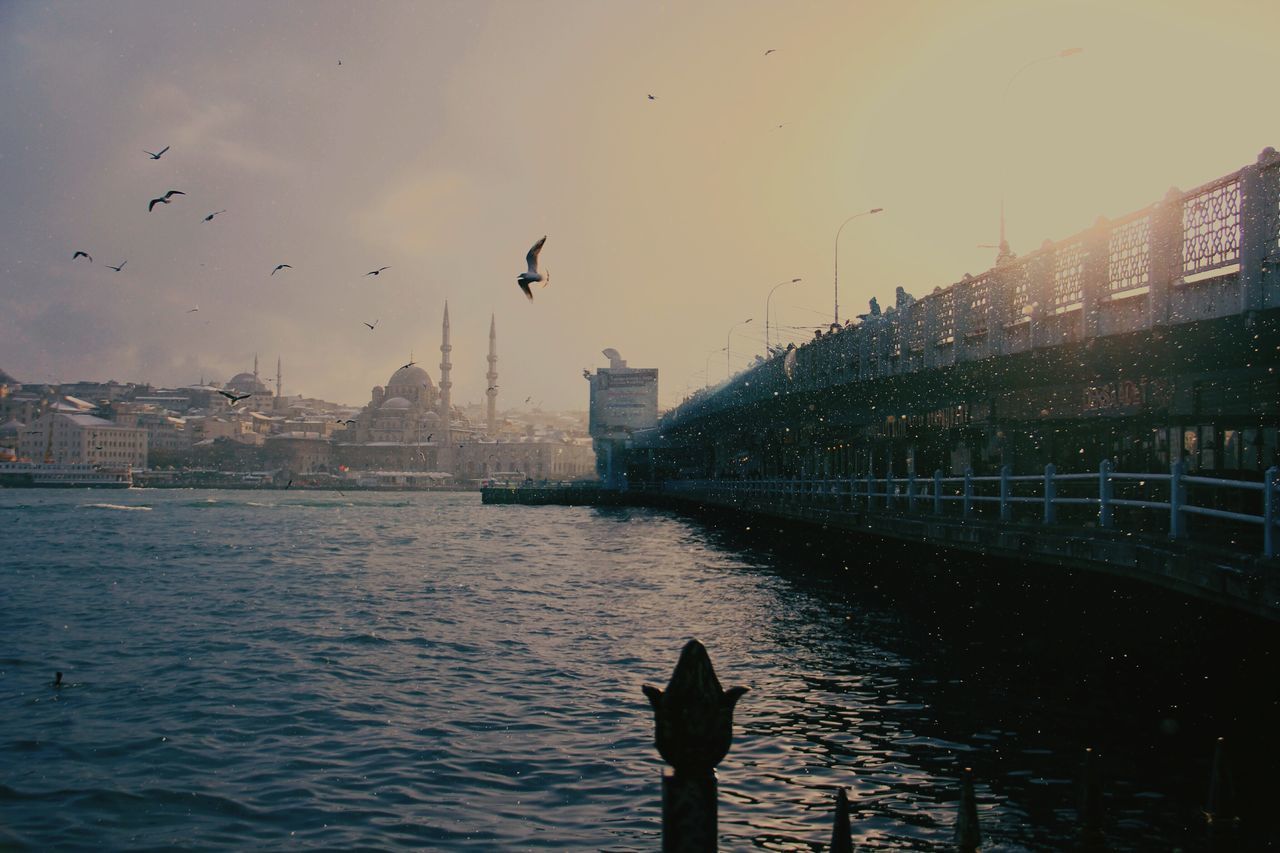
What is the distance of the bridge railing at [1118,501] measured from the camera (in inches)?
430

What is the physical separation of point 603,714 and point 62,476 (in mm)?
198462

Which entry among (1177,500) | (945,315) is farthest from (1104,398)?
(1177,500)

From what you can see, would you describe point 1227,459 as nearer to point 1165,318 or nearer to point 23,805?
point 1165,318

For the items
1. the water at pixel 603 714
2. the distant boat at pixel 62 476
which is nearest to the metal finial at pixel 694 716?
the water at pixel 603 714

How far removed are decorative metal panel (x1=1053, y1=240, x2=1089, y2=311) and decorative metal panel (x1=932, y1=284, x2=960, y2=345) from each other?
576 cm

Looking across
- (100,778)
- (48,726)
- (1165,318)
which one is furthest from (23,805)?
(1165,318)

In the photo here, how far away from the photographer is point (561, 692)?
15.6m

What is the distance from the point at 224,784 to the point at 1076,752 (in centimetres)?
843

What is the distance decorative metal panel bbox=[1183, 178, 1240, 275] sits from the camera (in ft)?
51.2

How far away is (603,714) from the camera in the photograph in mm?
14148

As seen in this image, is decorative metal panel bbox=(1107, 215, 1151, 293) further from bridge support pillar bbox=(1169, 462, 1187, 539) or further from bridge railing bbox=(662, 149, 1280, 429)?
bridge support pillar bbox=(1169, 462, 1187, 539)

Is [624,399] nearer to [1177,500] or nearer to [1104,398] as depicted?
[1104,398]

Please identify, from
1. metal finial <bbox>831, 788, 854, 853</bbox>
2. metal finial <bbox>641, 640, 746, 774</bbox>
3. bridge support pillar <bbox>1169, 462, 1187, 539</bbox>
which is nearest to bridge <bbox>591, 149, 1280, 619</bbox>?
bridge support pillar <bbox>1169, 462, 1187, 539</bbox>

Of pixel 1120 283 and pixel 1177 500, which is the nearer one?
pixel 1177 500
